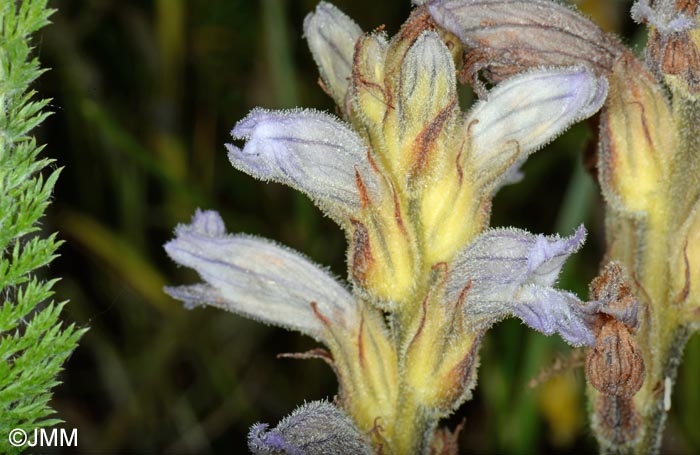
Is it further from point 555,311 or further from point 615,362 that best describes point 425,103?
point 615,362

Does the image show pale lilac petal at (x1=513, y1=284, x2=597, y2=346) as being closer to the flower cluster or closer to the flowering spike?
the flower cluster

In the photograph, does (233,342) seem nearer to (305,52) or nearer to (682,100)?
(305,52)

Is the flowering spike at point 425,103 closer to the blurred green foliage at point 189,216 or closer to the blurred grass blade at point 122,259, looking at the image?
the blurred green foliage at point 189,216

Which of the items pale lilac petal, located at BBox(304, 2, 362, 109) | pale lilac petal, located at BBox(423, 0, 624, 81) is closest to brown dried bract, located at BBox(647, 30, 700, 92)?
pale lilac petal, located at BBox(423, 0, 624, 81)

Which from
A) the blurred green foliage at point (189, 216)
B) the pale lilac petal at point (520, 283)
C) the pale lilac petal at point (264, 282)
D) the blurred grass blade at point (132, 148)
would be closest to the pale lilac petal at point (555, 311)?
the pale lilac petal at point (520, 283)

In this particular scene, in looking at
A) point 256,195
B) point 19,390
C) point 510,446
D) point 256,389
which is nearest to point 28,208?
A: point 19,390

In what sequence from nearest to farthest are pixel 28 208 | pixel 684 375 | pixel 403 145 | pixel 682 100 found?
pixel 28 208, pixel 403 145, pixel 682 100, pixel 684 375

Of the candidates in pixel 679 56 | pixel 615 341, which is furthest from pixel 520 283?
pixel 679 56
